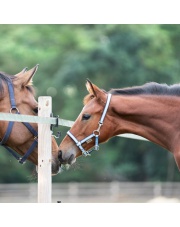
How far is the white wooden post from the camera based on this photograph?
5348mm

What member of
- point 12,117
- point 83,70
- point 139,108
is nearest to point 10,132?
point 12,117

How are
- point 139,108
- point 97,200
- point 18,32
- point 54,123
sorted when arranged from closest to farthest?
point 54,123
point 139,108
point 97,200
point 18,32

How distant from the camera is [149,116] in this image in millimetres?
5957

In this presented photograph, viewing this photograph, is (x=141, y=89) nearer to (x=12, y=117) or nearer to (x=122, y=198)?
(x=12, y=117)

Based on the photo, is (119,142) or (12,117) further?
(119,142)

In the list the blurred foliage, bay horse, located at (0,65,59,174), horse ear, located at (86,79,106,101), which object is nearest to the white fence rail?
the blurred foliage

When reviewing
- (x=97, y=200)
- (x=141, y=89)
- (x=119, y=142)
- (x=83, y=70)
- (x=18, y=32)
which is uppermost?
(x=18, y=32)

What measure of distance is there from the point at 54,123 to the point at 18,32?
18576 mm

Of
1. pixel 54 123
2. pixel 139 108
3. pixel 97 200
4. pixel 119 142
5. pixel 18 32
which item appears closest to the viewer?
pixel 54 123

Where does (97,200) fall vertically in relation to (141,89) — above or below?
above

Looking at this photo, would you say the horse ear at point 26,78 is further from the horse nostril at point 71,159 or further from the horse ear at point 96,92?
the horse nostril at point 71,159

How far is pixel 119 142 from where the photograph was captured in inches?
1000

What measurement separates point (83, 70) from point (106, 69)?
1118 millimetres

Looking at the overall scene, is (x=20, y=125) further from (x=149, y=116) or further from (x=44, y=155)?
(x=149, y=116)
